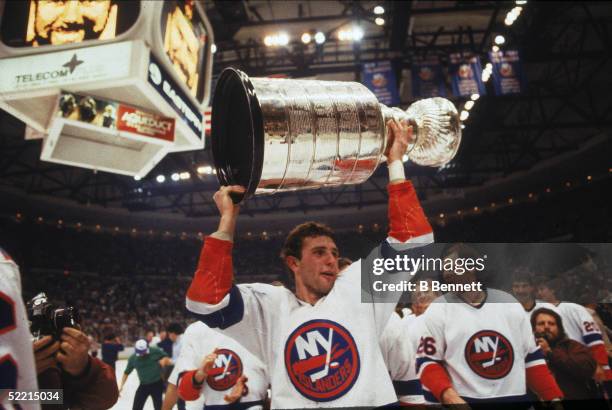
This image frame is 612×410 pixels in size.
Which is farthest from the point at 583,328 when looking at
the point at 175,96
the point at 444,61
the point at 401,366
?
the point at 444,61

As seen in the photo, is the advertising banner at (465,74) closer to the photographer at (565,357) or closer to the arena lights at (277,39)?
the arena lights at (277,39)

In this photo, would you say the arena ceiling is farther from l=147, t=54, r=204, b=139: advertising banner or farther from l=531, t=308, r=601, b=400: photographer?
l=531, t=308, r=601, b=400: photographer

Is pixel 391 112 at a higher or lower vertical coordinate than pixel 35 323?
higher

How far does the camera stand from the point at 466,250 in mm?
3389

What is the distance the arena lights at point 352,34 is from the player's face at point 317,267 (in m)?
5.88

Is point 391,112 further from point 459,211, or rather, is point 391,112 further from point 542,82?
point 459,211

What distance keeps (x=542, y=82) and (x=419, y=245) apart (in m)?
9.47

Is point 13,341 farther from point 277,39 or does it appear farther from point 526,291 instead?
point 277,39

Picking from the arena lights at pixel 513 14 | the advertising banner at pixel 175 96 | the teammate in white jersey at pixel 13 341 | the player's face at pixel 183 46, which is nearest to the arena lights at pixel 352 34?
the arena lights at pixel 513 14

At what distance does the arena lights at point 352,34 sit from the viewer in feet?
23.5

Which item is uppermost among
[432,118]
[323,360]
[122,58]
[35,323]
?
[122,58]

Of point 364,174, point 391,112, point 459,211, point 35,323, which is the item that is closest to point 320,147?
point 364,174

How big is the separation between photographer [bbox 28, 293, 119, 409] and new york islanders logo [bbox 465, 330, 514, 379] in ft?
6.70

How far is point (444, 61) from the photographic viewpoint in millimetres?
7539
